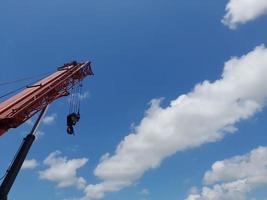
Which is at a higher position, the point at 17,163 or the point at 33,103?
the point at 33,103

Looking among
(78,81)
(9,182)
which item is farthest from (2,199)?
(78,81)

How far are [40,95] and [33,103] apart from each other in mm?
1950

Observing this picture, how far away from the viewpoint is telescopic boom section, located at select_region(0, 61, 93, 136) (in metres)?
39.2

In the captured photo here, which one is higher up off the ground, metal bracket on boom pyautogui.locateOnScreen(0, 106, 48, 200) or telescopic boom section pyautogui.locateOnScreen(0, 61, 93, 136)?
telescopic boom section pyautogui.locateOnScreen(0, 61, 93, 136)

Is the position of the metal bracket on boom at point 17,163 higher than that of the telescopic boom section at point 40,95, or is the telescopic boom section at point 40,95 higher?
the telescopic boom section at point 40,95

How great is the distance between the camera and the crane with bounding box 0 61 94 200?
3847 centimetres

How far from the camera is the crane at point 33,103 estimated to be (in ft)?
126

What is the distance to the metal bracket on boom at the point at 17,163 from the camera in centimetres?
3719

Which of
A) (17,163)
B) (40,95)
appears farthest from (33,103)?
(17,163)

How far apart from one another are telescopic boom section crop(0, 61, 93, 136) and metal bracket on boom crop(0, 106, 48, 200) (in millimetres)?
1389

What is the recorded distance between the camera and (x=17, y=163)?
127ft

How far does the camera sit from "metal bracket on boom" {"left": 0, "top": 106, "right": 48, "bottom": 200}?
122ft

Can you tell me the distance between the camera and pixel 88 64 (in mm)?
54781

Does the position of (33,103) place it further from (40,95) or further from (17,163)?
(17,163)
